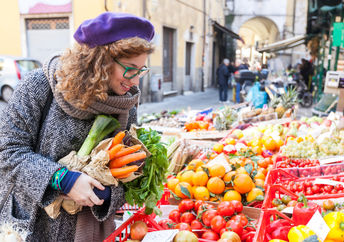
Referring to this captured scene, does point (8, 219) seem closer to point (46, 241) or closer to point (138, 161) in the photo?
point (46, 241)

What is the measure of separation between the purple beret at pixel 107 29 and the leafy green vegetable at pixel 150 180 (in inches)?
24.6

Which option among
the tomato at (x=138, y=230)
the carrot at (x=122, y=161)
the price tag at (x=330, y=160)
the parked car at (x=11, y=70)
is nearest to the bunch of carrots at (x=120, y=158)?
the carrot at (x=122, y=161)

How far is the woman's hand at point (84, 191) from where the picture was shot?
1.33 metres

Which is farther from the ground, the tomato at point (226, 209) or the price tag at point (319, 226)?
the price tag at point (319, 226)

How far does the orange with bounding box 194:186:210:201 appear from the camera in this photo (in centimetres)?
258

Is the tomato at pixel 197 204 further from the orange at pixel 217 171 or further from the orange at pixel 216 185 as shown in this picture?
the orange at pixel 217 171

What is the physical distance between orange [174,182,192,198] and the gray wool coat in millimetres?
1088

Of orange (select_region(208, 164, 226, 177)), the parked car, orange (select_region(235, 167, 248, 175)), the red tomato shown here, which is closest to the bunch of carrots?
the red tomato

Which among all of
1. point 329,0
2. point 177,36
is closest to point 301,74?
point 329,0

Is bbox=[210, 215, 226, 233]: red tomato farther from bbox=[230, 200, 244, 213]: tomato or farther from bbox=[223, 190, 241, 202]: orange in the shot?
bbox=[223, 190, 241, 202]: orange

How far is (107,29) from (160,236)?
1.11 metres

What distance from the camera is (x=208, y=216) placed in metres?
2.23

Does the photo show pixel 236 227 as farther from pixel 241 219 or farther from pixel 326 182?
pixel 326 182

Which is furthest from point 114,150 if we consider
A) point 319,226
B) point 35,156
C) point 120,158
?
point 319,226
